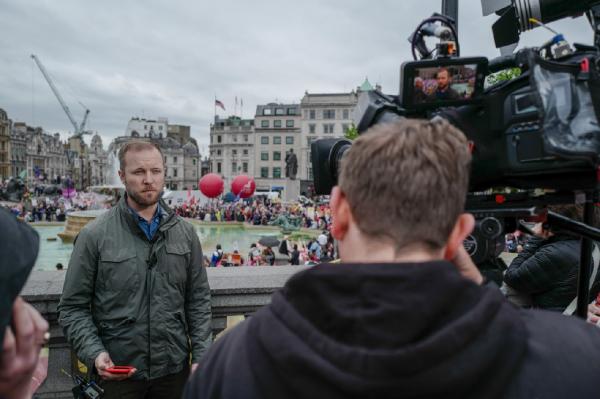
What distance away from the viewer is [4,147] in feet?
293

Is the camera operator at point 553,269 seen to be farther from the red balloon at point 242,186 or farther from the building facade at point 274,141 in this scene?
the building facade at point 274,141

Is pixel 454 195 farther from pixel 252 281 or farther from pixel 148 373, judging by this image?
pixel 252 281

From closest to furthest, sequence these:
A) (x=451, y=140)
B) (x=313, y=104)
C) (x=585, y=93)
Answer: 1. (x=451, y=140)
2. (x=585, y=93)
3. (x=313, y=104)

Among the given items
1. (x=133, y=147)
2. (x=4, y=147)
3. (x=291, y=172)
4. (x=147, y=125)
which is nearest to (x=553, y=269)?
(x=133, y=147)

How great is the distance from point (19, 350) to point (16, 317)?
0.08 m

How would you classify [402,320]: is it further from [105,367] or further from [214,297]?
[214,297]

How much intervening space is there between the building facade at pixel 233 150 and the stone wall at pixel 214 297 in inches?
2974

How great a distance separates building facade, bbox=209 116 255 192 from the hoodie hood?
257 ft

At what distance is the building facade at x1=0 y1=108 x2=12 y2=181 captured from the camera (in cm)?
8786

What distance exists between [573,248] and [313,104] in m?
69.0

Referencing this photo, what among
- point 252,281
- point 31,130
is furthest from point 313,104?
point 31,130

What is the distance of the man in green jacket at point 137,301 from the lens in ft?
8.63

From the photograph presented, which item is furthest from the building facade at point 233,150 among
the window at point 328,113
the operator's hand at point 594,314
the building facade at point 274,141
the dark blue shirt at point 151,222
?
the operator's hand at point 594,314

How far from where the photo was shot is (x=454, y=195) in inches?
44.3
